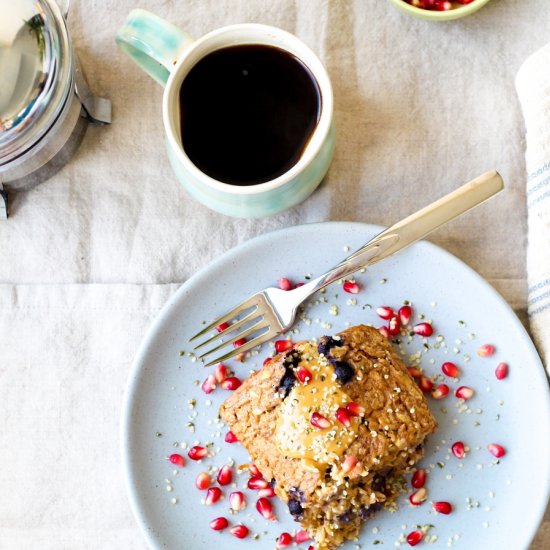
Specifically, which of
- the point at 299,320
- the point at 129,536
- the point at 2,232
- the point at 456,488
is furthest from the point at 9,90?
the point at 456,488

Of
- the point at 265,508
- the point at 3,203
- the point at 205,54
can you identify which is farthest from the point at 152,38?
the point at 265,508

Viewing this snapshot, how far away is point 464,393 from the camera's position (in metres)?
1.80

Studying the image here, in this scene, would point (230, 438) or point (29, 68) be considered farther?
point (230, 438)

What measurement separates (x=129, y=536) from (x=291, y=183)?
0.87m

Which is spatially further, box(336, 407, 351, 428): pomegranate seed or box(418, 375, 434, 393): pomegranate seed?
box(418, 375, 434, 393): pomegranate seed

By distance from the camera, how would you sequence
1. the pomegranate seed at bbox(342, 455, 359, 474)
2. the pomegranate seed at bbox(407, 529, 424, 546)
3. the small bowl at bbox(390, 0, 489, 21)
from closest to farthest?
the pomegranate seed at bbox(342, 455, 359, 474) → the pomegranate seed at bbox(407, 529, 424, 546) → the small bowl at bbox(390, 0, 489, 21)

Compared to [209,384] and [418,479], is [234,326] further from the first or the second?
[418,479]

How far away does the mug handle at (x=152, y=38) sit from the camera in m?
1.65

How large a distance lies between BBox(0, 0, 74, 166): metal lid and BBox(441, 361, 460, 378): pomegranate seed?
3.19 ft

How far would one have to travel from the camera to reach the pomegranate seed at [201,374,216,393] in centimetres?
182

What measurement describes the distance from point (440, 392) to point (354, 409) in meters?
0.23

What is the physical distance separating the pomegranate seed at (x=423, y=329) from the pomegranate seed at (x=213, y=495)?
0.54m

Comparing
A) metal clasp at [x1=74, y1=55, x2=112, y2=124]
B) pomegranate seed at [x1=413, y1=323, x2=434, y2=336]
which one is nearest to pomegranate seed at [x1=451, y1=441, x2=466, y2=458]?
pomegranate seed at [x1=413, y1=323, x2=434, y2=336]

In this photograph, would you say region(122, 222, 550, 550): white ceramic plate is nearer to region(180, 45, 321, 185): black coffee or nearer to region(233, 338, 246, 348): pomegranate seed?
region(233, 338, 246, 348): pomegranate seed
